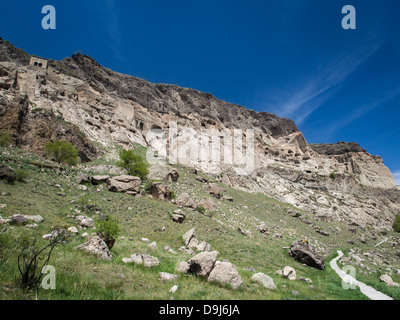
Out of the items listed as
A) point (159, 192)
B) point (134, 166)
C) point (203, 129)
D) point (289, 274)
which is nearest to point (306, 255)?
point (289, 274)

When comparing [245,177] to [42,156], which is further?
[245,177]

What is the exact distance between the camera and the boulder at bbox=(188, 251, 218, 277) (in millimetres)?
7031

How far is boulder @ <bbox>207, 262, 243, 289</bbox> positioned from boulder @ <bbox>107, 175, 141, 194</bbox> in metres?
14.5

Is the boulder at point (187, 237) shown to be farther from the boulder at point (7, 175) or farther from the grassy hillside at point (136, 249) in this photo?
the boulder at point (7, 175)

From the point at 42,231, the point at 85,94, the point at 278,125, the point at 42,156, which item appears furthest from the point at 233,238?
the point at 278,125

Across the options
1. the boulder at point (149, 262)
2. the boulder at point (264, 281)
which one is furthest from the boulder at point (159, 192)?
the boulder at point (264, 281)

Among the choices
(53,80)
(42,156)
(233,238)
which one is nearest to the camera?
(233,238)

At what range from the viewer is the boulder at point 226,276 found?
655 centimetres

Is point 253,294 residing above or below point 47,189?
below

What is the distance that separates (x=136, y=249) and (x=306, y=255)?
12.6m

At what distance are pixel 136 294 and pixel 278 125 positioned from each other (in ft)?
309

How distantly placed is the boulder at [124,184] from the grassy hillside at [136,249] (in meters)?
0.97

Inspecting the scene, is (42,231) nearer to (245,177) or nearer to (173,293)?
(173,293)
